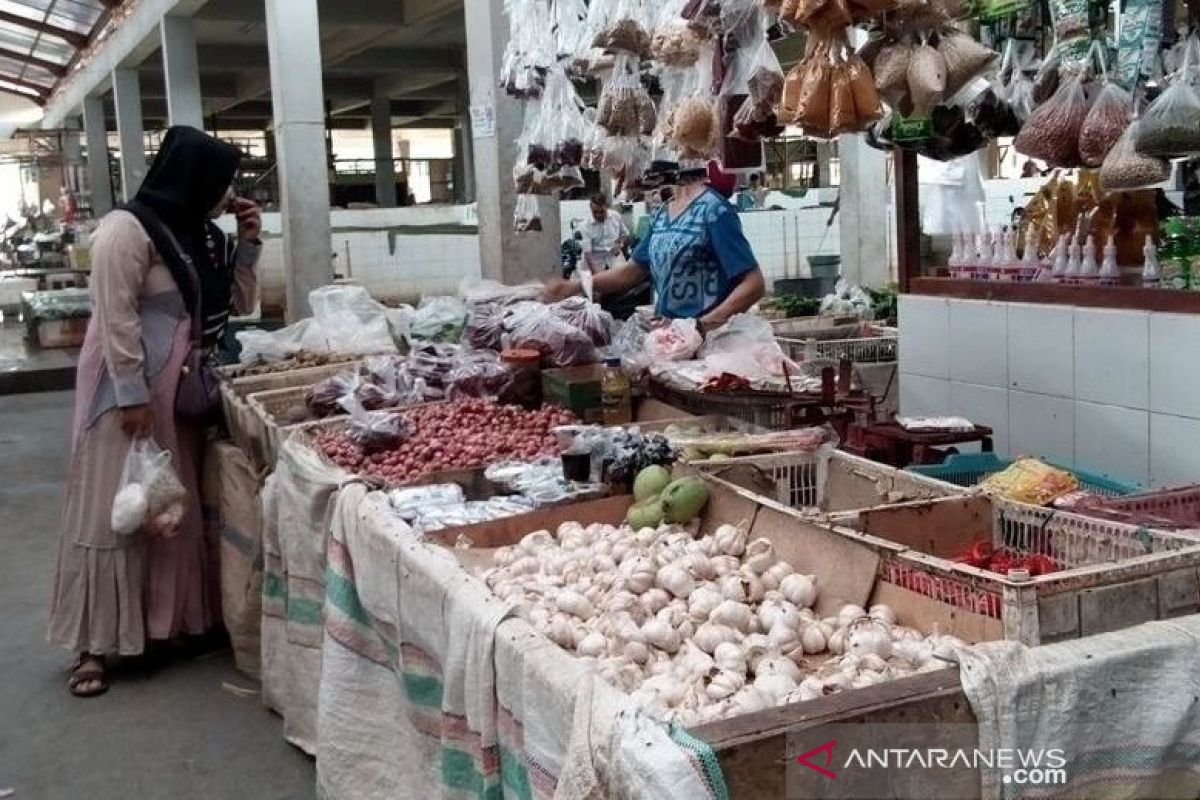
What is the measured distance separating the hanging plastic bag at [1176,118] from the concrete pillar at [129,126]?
1768cm

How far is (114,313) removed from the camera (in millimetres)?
4086

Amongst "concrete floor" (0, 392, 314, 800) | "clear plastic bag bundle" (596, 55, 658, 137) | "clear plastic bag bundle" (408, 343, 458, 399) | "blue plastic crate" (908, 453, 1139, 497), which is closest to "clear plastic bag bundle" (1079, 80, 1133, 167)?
"blue plastic crate" (908, 453, 1139, 497)

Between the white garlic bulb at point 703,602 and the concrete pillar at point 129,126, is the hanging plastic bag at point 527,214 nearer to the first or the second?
the white garlic bulb at point 703,602

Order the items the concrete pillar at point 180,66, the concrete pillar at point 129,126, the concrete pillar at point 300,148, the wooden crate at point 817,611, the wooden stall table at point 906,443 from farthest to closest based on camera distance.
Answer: the concrete pillar at point 129,126 → the concrete pillar at point 180,66 → the concrete pillar at point 300,148 → the wooden stall table at point 906,443 → the wooden crate at point 817,611

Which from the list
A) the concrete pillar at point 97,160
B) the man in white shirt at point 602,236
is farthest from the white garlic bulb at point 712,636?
the concrete pillar at point 97,160

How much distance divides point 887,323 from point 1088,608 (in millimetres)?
4501

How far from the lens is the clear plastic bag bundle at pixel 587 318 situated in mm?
4383

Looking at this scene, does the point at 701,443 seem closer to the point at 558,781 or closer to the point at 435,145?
the point at 558,781

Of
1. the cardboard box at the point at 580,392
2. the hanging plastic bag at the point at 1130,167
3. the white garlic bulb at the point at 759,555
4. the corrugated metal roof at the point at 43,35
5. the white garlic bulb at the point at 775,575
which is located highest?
the corrugated metal roof at the point at 43,35

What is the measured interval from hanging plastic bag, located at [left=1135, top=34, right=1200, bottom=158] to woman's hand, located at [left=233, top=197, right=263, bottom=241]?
11.0 ft

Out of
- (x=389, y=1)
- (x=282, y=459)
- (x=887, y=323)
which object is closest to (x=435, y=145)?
(x=389, y=1)

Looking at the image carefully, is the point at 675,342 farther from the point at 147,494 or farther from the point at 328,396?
the point at 147,494

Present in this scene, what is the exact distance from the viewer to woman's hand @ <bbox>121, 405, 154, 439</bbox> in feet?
13.7

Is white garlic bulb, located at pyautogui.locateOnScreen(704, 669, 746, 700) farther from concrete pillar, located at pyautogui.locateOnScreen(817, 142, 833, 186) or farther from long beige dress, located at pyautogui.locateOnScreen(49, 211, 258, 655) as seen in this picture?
concrete pillar, located at pyautogui.locateOnScreen(817, 142, 833, 186)
